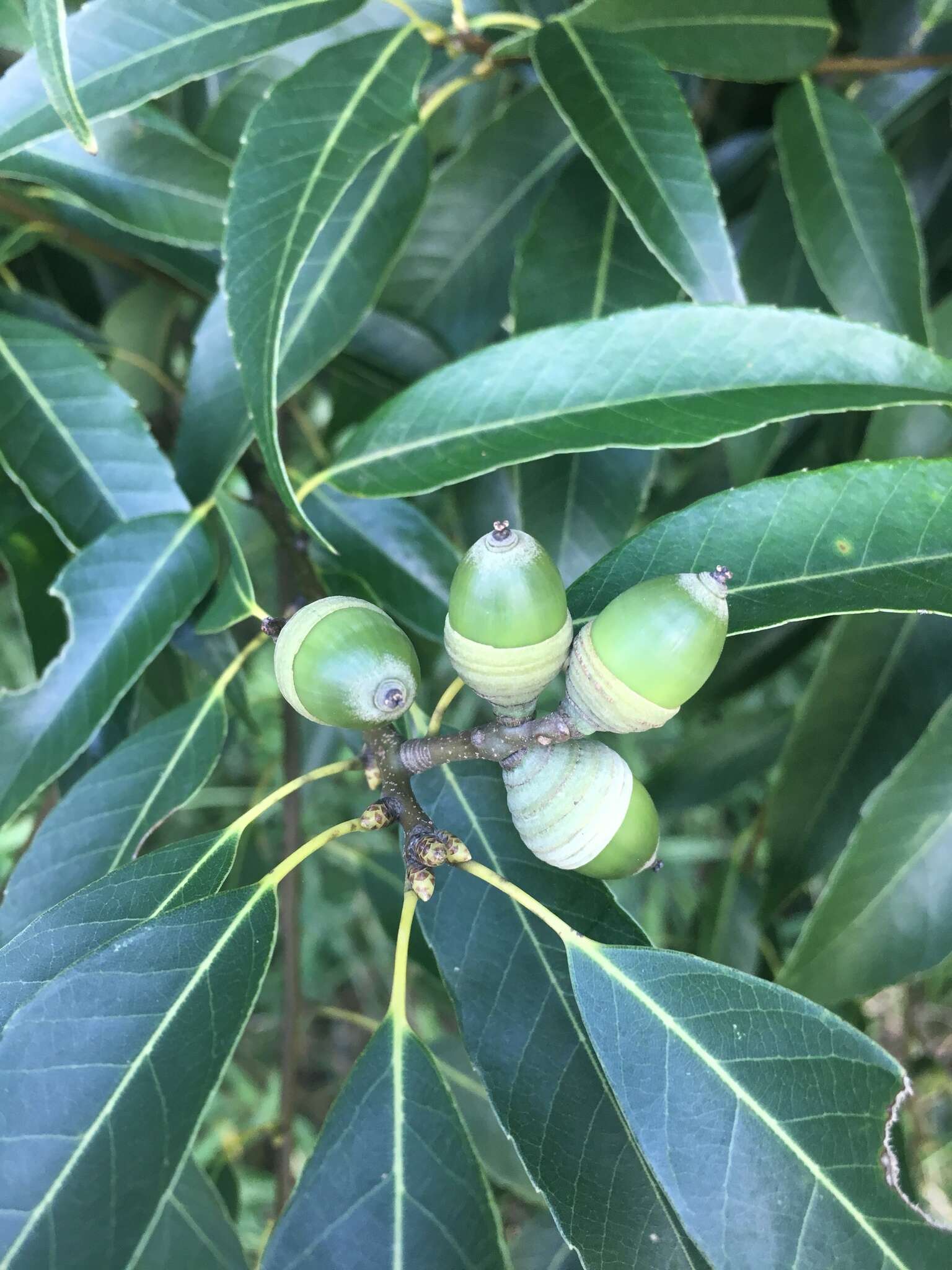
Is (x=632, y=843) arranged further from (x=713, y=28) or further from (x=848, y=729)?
(x=713, y=28)

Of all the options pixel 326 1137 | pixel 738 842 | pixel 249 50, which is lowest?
pixel 738 842

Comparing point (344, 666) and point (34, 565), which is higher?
point (344, 666)

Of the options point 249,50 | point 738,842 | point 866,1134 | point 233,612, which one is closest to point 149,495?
point 233,612

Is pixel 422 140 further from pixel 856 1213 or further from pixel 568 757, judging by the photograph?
pixel 856 1213

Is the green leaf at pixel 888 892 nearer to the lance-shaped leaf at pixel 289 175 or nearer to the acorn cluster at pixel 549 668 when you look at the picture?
the acorn cluster at pixel 549 668

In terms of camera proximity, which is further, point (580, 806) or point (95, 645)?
point (95, 645)

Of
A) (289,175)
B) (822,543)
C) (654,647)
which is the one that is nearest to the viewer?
(654,647)

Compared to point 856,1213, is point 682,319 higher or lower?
higher

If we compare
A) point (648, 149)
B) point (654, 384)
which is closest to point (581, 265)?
point (648, 149)
